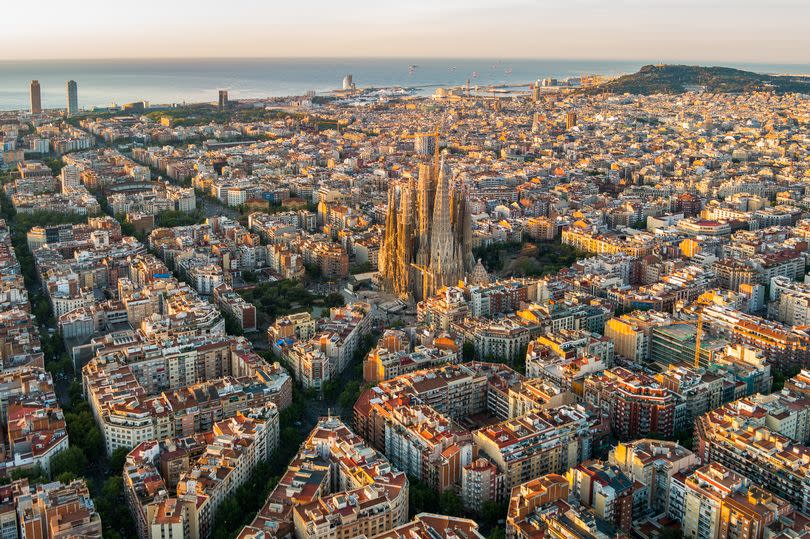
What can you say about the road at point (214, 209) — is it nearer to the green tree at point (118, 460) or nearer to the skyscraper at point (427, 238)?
the skyscraper at point (427, 238)

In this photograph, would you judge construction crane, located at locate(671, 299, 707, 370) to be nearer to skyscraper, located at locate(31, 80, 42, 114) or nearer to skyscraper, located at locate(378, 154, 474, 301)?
skyscraper, located at locate(378, 154, 474, 301)

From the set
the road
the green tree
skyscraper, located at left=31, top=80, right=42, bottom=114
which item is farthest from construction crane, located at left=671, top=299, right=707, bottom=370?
skyscraper, located at left=31, top=80, right=42, bottom=114

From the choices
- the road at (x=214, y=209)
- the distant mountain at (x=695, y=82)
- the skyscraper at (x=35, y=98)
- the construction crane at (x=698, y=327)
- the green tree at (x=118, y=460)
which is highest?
the distant mountain at (x=695, y=82)

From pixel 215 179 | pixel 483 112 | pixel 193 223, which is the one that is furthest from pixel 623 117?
pixel 193 223

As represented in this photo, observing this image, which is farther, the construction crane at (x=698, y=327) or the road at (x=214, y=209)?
the road at (x=214, y=209)

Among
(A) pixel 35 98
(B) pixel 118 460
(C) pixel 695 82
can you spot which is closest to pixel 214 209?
(B) pixel 118 460

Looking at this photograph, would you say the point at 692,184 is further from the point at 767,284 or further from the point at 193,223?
the point at 193,223

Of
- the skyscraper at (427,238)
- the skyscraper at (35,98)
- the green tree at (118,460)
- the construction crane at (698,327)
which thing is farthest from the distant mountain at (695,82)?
the green tree at (118,460)
